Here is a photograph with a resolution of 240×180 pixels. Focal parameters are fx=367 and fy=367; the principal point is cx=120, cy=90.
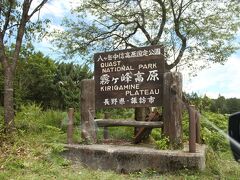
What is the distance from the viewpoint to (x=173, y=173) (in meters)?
6.35

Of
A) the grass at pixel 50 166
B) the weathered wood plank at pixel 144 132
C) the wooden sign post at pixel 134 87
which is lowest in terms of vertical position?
the grass at pixel 50 166

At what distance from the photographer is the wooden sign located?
7.64 metres

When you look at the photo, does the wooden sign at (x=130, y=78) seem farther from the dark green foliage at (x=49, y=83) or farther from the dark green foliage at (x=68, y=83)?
the dark green foliage at (x=49, y=83)

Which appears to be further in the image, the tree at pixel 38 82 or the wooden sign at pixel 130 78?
the tree at pixel 38 82

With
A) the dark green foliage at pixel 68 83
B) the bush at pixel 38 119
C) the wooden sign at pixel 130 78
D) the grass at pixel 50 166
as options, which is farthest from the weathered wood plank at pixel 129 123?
the dark green foliage at pixel 68 83

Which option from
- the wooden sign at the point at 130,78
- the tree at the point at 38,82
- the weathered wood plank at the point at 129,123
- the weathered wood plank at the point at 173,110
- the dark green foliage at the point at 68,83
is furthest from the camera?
the tree at the point at 38,82

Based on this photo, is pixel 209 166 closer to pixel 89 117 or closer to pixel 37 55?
pixel 89 117

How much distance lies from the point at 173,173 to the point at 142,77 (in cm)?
226

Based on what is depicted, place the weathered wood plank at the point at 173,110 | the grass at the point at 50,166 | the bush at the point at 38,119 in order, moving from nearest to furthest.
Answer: the grass at the point at 50,166
the weathered wood plank at the point at 173,110
the bush at the point at 38,119

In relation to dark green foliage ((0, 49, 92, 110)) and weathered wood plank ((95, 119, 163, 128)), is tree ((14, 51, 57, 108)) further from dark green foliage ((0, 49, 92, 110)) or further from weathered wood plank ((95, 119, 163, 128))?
weathered wood plank ((95, 119, 163, 128))

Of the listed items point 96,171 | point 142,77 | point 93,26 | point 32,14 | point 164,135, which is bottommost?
point 96,171

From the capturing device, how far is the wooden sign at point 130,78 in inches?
301

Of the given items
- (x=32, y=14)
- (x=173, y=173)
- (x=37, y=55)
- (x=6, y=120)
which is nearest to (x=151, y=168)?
(x=173, y=173)

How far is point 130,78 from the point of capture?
25.9ft
